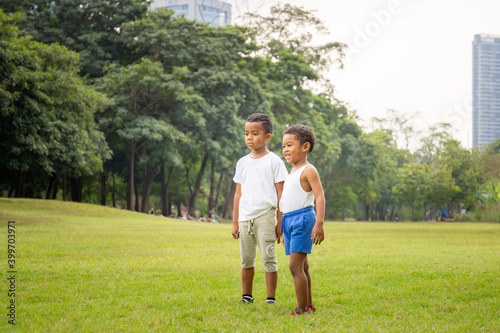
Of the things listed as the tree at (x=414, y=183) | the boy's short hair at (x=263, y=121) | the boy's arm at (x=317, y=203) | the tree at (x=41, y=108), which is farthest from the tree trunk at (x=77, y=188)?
the boy's arm at (x=317, y=203)

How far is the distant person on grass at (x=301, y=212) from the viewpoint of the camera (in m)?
4.76

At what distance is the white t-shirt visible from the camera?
522cm

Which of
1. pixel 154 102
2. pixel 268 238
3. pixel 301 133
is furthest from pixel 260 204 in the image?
pixel 154 102

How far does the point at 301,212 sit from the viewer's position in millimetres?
4824

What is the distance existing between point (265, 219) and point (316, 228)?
0.67 m

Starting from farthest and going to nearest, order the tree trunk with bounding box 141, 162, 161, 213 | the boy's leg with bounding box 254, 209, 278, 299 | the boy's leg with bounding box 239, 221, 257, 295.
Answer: the tree trunk with bounding box 141, 162, 161, 213 < the boy's leg with bounding box 239, 221, 257, 295 < the boy's leg with bounding box 254, 209, 278, 299

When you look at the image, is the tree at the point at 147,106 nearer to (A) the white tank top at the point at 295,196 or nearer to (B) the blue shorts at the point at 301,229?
(A) the white tank top at the point at 295,196

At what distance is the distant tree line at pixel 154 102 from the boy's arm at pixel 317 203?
16.9 metres

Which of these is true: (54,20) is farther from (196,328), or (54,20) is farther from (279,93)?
(196,328)

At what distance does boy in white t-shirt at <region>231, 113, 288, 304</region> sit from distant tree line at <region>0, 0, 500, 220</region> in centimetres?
1609

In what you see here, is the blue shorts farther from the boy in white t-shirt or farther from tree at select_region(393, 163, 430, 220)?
tree at select_region(393, 163, 430, 220)

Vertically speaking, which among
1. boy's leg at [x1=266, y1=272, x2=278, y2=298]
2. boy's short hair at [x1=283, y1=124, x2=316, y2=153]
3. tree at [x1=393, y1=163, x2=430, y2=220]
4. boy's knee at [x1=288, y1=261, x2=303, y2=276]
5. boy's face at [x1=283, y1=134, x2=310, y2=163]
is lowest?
boy's leg at [x1=266, y1=272, x2=278, y2=298]

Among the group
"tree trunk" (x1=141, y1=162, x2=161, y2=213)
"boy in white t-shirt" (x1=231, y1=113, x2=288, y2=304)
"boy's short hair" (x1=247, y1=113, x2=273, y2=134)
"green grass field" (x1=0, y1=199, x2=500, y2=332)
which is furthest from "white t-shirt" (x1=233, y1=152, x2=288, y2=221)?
"tree trunk" (x1=141, y1=162, x2=161, y2=213)

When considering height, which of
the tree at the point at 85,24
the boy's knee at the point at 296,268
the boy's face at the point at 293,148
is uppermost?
the tree at the point at 85,24
